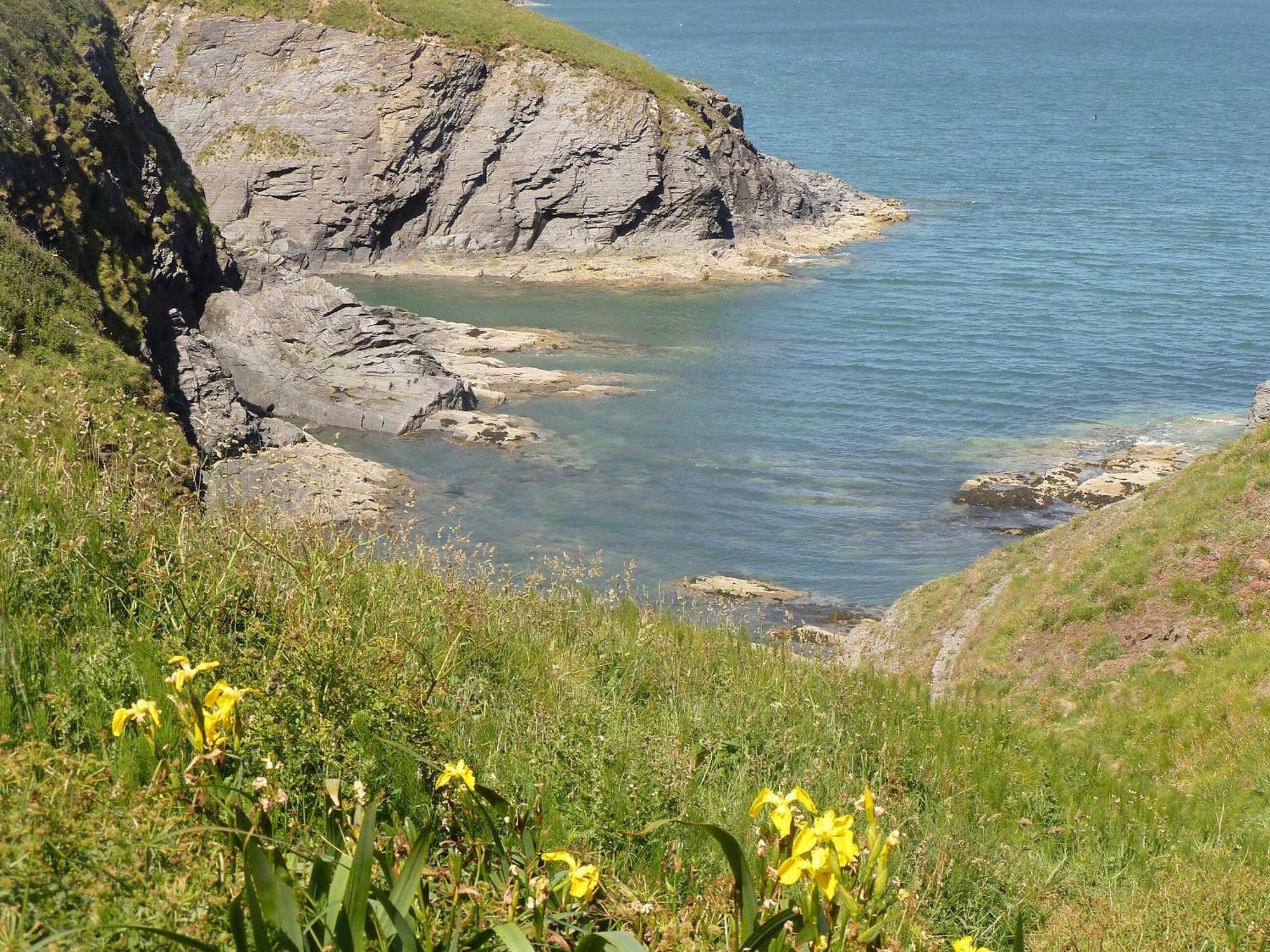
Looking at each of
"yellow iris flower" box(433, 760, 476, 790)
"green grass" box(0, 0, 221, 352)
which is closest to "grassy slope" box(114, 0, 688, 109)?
"green grass" box(0, 0, 221, 352)

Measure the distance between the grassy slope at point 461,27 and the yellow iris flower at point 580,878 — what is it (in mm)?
70503

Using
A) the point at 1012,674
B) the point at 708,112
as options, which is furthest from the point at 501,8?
the point at 1012,674

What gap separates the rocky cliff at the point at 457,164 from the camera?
65.4m

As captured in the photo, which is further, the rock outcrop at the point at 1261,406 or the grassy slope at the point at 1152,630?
the rock outcrop at the point at 1261,406

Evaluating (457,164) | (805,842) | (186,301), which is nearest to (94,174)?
(186,301)

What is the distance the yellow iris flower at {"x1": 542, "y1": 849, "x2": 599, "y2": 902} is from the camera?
369cm

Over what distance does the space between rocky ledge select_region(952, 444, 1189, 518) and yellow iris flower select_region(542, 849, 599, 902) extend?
30.4 metres

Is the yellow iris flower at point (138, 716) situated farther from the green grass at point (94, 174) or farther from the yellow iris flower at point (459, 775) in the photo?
the green grass at point (94, 174)

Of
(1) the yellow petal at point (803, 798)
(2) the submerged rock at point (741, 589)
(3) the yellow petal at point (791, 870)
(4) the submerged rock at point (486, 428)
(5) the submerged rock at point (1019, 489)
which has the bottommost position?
(2) the submerged rock at point (741, 589)

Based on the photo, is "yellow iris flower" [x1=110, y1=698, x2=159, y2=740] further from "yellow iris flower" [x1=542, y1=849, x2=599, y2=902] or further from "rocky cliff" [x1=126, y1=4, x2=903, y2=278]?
"rocky cliff" [x1=126, y1=4, x2=903, y2=278]

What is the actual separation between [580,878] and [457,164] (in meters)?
67.1

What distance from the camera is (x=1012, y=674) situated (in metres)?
17.2

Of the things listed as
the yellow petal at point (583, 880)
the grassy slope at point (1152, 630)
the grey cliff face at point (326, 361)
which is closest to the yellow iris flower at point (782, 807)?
the yellow petal at point (583, 880)

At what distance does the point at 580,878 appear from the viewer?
3.74 metres
